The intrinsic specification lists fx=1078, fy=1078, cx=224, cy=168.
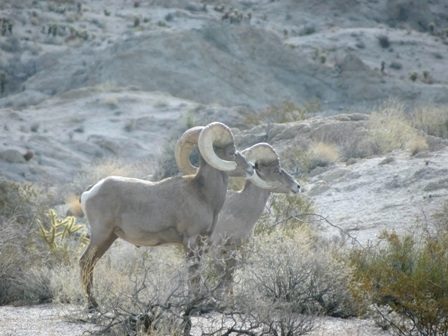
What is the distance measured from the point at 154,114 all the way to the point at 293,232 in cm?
2417

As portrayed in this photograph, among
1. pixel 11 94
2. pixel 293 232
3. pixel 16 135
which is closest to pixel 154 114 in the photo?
pixel 16 135

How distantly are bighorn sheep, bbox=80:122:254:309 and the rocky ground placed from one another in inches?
45.0

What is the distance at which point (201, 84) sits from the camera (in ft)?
147

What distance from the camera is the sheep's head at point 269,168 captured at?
47.0 ft

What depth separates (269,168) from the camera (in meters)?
14.4

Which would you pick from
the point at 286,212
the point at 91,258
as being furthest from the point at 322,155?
the point at 91,258

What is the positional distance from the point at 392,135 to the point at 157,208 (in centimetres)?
1359

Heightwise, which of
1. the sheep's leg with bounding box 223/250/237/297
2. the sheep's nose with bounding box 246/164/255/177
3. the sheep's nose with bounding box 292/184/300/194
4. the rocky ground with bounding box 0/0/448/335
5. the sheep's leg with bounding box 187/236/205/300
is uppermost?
the sheep's leg with bounding box 187/236/205/300

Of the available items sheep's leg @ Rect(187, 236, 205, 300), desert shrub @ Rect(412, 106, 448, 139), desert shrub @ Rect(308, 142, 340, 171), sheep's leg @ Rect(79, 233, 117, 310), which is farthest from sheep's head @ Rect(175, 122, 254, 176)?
desert shrub @ Rect(412, 106, 448, 139)

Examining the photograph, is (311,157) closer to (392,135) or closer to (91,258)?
(392,135)

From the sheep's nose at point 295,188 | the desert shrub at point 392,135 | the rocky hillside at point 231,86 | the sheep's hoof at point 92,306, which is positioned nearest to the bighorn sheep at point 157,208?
the sheep's hoof at point 92,306

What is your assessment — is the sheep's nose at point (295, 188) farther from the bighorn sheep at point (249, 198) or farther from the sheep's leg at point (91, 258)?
the sheep's leg at point (91, 258)

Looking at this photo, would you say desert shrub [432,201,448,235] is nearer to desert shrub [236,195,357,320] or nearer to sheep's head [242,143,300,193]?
sheep's head [242,143,300,193]

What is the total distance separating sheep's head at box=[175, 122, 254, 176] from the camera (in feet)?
40.4
